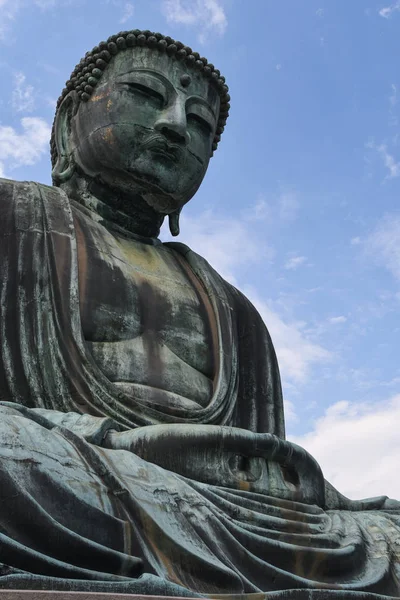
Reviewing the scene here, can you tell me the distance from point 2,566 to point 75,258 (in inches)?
127

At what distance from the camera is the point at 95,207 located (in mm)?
7773

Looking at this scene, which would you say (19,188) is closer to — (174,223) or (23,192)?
(23,192)

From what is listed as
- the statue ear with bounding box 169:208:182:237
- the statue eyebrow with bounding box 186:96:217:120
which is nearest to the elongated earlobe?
the statue ear with bounding box 169:208:182:237

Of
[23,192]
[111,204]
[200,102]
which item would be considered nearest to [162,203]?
[111,204]

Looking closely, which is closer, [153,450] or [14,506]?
[14,506]

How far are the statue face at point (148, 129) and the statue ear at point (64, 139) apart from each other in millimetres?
82

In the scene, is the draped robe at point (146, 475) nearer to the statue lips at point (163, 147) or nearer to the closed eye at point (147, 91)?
the statue lips at point (163, 147)

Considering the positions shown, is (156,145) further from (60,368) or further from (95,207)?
(60,368)

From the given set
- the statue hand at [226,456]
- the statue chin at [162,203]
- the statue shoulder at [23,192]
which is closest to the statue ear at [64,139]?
the statue shoulder at [23,192]

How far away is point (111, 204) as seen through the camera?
7.81 metres

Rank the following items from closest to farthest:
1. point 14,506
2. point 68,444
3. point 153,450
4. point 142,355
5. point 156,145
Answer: point 14,506 < point 68,444 < point 153,450 < point 142,355 < point 156,145

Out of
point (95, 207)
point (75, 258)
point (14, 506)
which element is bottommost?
point (14, 506)

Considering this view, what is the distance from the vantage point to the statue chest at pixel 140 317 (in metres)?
6.80

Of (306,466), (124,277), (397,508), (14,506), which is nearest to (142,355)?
(124,277)
